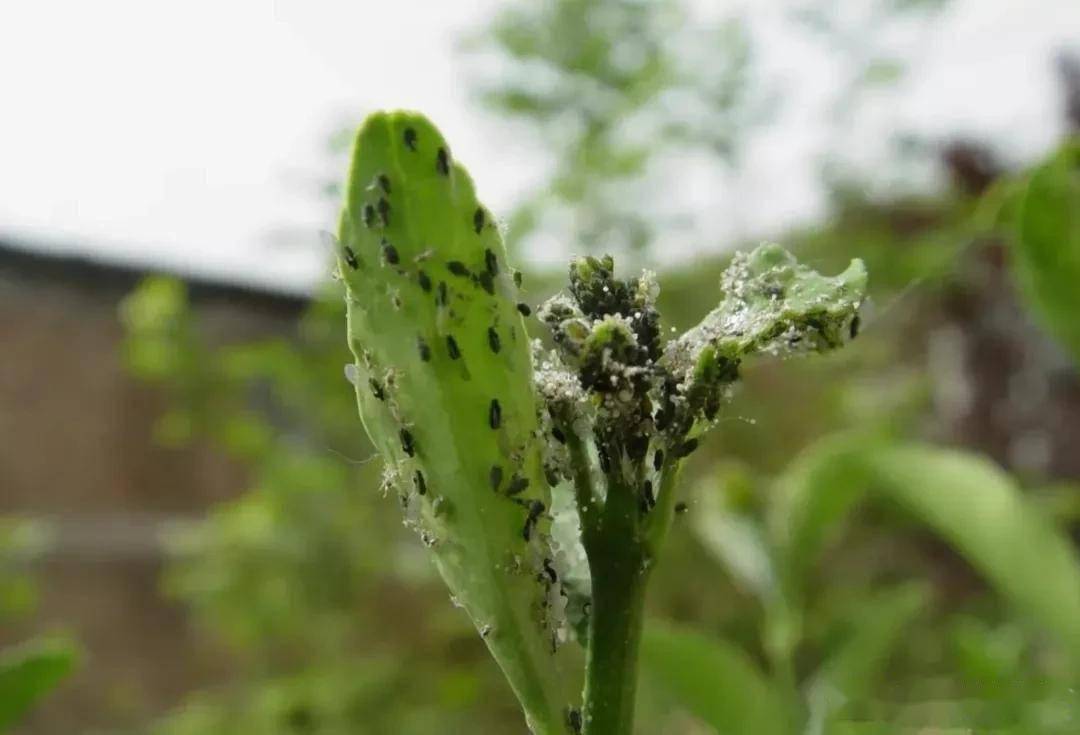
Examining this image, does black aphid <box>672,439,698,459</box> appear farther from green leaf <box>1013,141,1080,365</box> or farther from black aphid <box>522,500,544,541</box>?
green leaf <box>1013,141,1080,365</box>

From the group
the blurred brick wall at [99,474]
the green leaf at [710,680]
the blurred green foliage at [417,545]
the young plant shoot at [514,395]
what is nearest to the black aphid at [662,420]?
the young plant shoot at [514,395]

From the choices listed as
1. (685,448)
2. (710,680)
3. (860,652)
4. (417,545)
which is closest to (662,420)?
(685,448)

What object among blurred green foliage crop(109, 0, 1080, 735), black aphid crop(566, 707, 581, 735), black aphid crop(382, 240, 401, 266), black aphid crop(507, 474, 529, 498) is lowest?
black aphid crop(566, 707, 581, 735)

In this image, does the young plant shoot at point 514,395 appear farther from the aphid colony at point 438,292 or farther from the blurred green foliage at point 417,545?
the blurred green foliage at point 417,545

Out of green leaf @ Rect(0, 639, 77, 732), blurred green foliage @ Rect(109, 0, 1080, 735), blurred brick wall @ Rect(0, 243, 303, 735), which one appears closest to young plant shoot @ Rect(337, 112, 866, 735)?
green leaf @ Rect(0, 639, 77, 732)

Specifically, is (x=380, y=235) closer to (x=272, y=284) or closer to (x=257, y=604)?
(x=257, y=604)

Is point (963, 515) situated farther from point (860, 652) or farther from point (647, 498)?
point (647, 498)

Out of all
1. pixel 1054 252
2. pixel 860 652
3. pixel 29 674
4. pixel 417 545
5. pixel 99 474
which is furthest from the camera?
pixel 99 474
